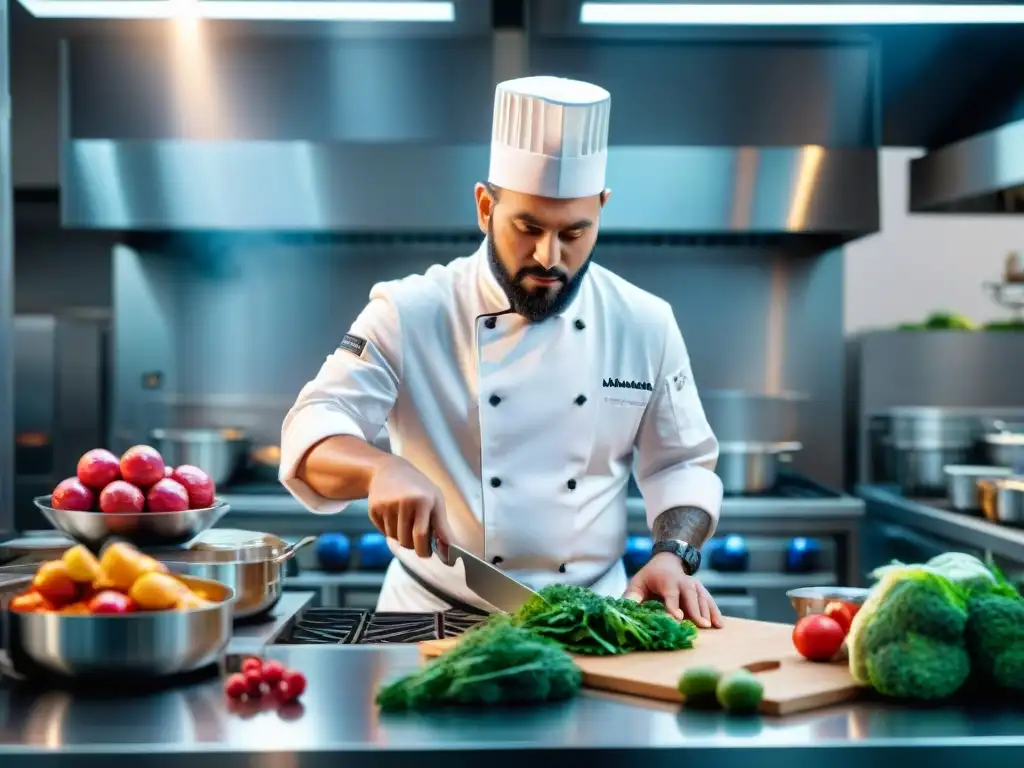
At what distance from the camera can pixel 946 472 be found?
3949 mm

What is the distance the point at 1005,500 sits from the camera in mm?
3391

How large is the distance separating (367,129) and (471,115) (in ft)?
1.30

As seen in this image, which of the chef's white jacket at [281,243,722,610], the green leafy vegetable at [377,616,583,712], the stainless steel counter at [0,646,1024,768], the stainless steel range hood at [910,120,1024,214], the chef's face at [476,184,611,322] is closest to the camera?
the stainless steel counter at [0,646,1024,768]

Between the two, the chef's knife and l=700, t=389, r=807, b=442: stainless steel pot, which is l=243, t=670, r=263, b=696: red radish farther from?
l=700, t=389, r=807, b=442: stainless steel pot

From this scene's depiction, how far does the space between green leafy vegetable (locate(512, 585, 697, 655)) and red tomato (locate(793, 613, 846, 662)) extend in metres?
0.16

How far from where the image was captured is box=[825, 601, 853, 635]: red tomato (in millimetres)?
1600

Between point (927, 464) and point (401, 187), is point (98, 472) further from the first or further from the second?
point (927, 464)

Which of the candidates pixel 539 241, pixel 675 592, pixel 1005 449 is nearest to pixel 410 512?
pixel 675 592

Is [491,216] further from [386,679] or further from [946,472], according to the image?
[946,472]

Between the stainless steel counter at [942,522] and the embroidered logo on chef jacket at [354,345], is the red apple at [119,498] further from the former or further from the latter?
the stainless steel counter at [942,522]

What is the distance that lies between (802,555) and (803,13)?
173cm

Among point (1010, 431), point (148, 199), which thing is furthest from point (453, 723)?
point (1010, 431)

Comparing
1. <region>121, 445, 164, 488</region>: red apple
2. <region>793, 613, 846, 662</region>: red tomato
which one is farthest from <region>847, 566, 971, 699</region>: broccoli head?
<region>121, 445, 164, 488</region>: red apple

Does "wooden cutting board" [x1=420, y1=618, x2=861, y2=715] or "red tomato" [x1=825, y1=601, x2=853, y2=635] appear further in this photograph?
"red tomato" [x1=825, y1=601, x2=853, y2=635]
